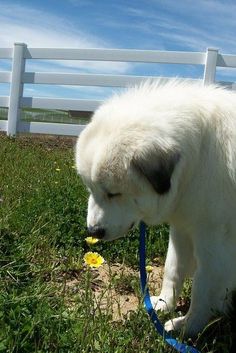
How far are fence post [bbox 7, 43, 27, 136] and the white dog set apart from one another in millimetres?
9231

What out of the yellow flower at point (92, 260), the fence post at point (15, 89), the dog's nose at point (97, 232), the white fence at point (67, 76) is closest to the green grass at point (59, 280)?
the yellow flower at point (92, 260)

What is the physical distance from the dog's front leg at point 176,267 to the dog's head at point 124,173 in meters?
0.51

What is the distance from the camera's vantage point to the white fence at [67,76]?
10.7 meters

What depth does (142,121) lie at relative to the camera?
2.65m

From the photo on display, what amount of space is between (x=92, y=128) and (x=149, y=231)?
1.75 m

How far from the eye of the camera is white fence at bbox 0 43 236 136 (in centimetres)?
1073

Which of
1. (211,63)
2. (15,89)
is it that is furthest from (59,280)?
(15,89)

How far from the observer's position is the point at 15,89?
11.8 meters

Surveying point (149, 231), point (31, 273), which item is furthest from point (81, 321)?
point (149, 231)

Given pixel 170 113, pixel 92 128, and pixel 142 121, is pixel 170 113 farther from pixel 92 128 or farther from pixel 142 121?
pixel 92 128

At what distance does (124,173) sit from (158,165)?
194 mm

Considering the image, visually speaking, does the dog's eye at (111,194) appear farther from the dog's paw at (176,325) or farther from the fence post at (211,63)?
the fence post at (211,63)

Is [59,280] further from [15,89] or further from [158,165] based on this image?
[15,89]

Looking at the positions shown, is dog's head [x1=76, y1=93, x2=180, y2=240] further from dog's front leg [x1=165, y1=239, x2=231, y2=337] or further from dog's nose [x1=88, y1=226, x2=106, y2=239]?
dog's front leg [x1=165, y1=239, x2=231, y2=337]
